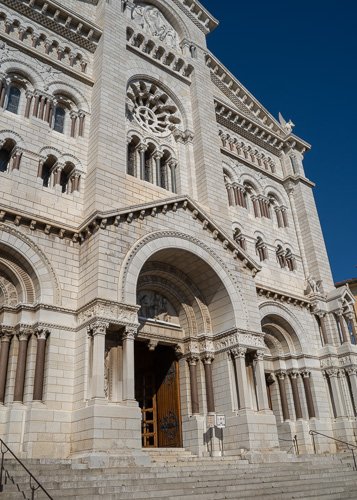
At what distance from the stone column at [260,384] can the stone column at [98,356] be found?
24.0ft

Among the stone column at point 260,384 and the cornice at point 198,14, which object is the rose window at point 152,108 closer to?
the cornice at point 198,14

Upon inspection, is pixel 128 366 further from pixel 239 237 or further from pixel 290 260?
pixel 290 260

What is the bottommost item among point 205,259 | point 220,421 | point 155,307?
point 220,421

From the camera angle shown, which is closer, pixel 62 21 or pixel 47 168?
pixel 47 168

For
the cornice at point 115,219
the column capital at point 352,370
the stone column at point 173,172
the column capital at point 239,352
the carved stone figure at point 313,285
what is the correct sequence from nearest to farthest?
the cornice at point 115,219, the column capital at point 239,352, the stone column at point 173,172, the column capital at point 352,370, the carved stone figure at point 313,285

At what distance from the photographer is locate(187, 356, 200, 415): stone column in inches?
770

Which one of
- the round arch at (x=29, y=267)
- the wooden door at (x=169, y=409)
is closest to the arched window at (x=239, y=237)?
the wooden door at (x=169, y=409)

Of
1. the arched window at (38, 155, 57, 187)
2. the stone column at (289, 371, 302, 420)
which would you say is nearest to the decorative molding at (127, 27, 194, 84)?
the arched window at (38, 155, 57, 187)

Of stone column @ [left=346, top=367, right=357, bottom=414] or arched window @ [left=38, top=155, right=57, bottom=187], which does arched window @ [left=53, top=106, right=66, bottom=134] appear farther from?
stone column @ [left=346, top=367, right=357, bottom=414]

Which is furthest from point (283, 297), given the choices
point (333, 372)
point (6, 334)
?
point (6, 334)

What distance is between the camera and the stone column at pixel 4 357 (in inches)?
595

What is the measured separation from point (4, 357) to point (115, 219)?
248 inches

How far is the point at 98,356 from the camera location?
15336mm

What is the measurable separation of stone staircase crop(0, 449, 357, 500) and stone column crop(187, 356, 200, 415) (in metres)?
2.85
